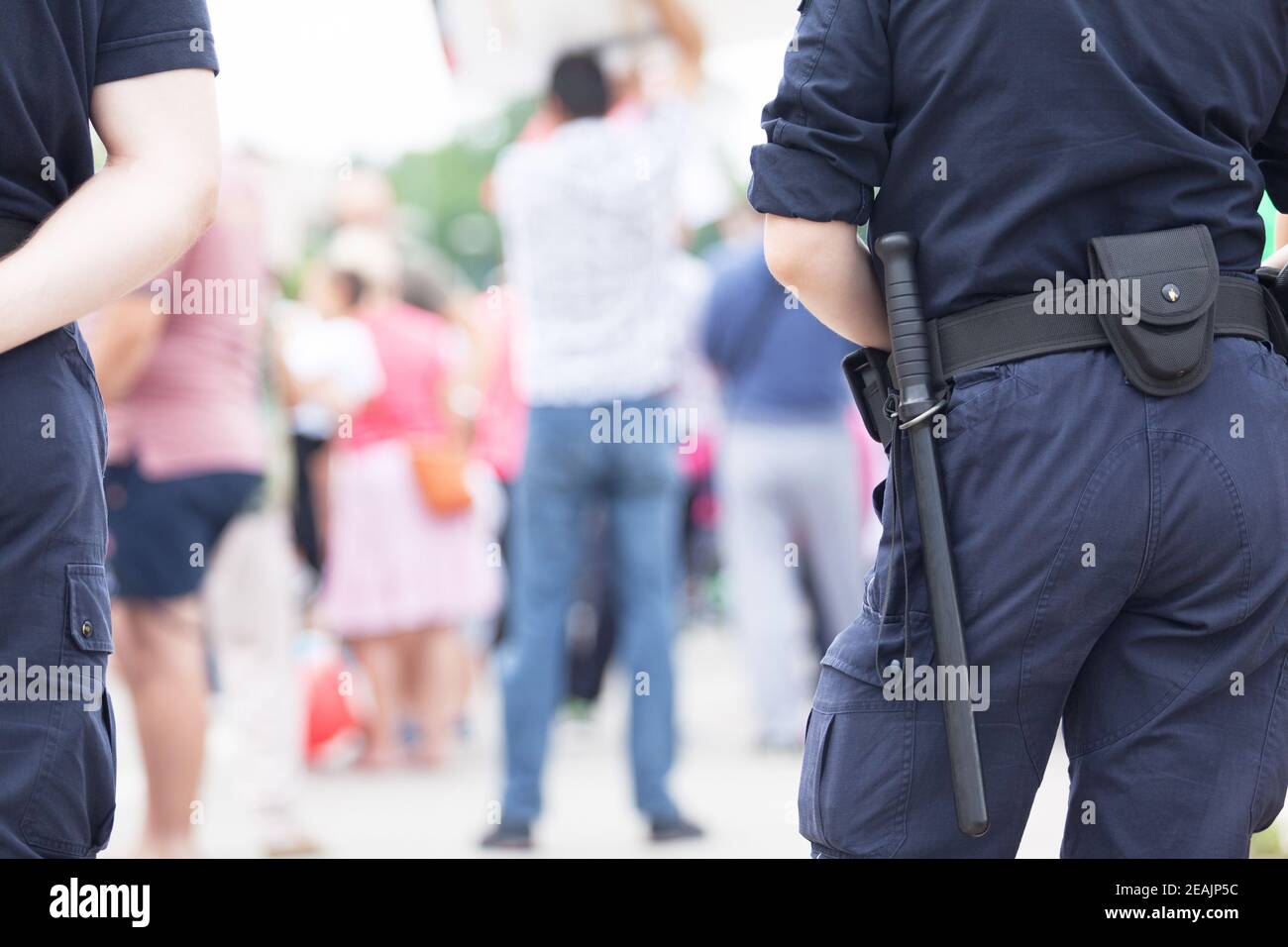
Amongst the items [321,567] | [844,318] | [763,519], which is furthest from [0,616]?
[321,567]

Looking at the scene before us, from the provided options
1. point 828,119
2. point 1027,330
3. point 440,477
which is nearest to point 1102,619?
point 1027,330

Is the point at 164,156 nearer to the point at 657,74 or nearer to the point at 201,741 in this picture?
the point at 201,741

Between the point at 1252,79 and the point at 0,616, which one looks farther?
the point at 1252,79

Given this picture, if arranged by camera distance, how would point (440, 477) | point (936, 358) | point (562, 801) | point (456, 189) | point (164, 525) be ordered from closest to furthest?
point (936, 358)
point (164, 525)
point (562, 801)
point (440, 477)
point (456, 189)

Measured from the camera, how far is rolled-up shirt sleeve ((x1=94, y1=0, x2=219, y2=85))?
1780 mm

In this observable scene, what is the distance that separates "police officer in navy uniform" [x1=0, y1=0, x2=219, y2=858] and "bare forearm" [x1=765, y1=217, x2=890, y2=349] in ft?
2.29

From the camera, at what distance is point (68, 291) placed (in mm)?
1686

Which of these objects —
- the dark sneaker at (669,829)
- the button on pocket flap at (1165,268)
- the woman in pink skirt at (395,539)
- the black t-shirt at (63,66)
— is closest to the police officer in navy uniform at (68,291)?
the black t-shirt at (63,66)

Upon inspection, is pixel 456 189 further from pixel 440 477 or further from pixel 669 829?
pixel 669 829

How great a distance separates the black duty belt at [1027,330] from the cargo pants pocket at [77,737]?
97cm

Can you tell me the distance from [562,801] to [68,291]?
11.6 feet

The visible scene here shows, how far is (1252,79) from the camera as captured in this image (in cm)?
190

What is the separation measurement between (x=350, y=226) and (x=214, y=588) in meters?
2.18

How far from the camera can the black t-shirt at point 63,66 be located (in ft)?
5.57
